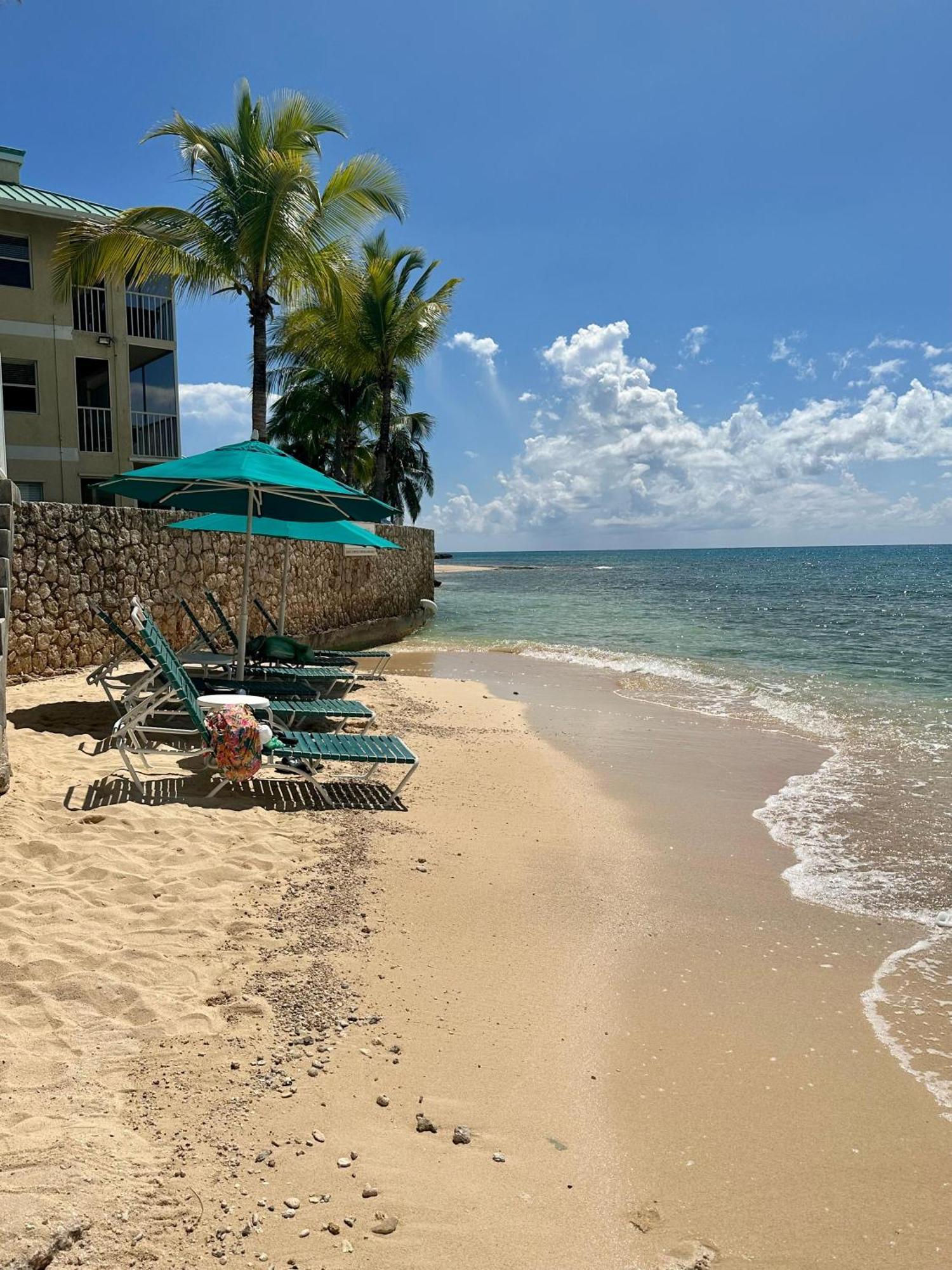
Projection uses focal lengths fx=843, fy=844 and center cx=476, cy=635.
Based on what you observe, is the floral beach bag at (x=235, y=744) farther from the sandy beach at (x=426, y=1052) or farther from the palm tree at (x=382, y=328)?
the palm tree at (x=382, y=328)

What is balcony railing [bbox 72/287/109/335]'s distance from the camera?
19.9 metres

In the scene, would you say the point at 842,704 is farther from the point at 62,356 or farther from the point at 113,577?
the point at 62,356

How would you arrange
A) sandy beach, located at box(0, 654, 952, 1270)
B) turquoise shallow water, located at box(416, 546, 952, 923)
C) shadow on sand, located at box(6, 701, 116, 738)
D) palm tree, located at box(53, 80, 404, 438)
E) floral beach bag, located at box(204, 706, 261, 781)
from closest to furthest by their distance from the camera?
sandy beach, located at box(0, 654, 952, 1270) → floral beach bag, located at box(204, 706, 261, 781) → turquoise shallow water, located at box(416, 546, 952, 923) → shadow on sand, located at box(6, 701, 116, 738) → palm tree, located at box(53, 80, 404, 438)

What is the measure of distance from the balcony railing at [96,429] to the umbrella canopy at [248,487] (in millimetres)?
12966

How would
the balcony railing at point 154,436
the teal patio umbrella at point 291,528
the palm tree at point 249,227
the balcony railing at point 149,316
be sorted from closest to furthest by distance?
the teal patio umbrella at point 291,528 → the palm tree at point 249,227 → the balcony railing at point 149,316 → the balcony railing at point 154,436

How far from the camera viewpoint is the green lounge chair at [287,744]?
565 cm

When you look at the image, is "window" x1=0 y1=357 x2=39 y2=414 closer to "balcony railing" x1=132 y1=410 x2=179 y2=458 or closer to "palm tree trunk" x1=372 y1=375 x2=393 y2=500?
"balcony railing" x1=132 y1=410 x2=179 y2=458

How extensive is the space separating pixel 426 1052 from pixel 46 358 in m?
20.7

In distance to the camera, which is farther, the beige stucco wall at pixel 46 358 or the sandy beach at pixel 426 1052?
the beige stucco wall at pixel 46 358

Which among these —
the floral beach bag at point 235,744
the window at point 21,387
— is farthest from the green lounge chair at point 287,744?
the window at point 21,387

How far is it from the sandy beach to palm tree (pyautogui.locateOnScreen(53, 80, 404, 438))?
41.8 feet

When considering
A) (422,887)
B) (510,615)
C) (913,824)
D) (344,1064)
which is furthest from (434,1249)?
(510,615)

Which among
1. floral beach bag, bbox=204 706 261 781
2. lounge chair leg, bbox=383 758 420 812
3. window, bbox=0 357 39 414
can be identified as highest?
window, bbox=0 357 39 414

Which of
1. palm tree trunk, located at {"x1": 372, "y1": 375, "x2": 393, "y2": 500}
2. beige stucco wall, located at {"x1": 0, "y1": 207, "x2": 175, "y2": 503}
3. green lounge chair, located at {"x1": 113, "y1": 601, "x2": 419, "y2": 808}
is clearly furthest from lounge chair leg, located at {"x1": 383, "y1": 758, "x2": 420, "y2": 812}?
palm tree trunk, located at {"x1": 372, "y1": 375, "x2": 393, "y2": 500}
